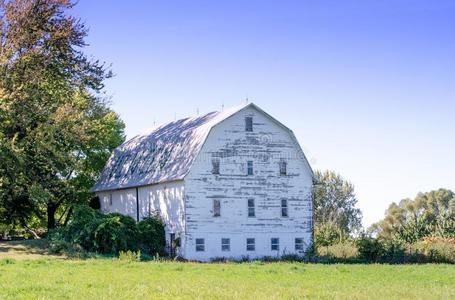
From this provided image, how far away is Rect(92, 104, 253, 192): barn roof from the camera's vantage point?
1908 inches

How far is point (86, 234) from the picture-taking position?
45.3m

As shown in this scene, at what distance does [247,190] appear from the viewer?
161ft

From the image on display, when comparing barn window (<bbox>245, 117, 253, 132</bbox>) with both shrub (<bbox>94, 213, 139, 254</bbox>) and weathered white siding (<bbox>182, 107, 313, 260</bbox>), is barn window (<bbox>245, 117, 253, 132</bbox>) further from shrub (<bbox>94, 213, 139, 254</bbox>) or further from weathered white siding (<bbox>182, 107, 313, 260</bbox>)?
shrub (<bbox>94, 213, 139, 254</bbox>)

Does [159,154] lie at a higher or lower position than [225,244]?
higher

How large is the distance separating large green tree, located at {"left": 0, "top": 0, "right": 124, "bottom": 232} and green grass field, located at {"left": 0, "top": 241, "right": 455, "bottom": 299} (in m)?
11.7

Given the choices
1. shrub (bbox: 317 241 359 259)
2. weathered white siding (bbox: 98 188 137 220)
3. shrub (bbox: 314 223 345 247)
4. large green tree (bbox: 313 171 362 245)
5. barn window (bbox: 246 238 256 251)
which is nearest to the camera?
shrub (bbox: 317 241 359 259)

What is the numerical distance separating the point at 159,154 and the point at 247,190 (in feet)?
22.7

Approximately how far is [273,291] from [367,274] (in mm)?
10705

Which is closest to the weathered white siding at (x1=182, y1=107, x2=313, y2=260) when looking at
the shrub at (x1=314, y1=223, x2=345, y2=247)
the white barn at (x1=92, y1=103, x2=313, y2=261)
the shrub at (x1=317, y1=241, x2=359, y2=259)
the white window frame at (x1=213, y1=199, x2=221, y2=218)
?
the white barn at (x1=92, y1=103, x2=313, y2=261)

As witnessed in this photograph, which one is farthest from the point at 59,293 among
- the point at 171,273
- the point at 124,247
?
the point at 124,247

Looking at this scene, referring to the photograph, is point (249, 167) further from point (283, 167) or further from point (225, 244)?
point (225, 244)

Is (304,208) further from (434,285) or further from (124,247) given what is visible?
(434,285)

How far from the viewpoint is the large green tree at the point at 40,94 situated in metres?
45.4

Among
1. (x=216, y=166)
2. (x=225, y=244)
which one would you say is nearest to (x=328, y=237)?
(x=225, y=244)
